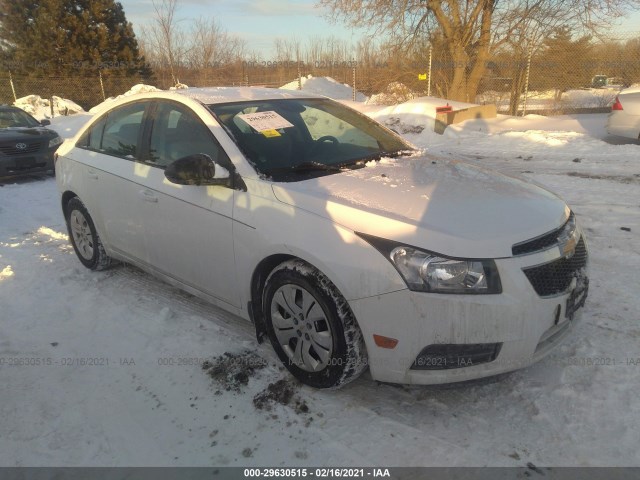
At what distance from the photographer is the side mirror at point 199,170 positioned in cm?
295

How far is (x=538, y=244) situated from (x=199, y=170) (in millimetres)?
1987

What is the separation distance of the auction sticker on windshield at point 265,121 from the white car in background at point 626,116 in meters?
8.91

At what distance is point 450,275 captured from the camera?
2264 mm

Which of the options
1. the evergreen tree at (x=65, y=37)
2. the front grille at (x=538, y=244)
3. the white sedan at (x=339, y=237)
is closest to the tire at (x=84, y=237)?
the white sedan at (x=339, y=237)

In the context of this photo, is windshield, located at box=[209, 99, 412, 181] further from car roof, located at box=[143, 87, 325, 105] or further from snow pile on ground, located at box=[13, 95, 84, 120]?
snow pile on ground, located at box=[13, 95, 84, 120]

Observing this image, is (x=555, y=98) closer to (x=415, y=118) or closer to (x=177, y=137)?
(x=415, y=118)

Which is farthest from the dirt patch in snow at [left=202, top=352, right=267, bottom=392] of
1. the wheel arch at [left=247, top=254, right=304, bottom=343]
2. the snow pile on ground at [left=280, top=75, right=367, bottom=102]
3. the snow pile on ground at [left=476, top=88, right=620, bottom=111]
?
the snow pile on ground at [left=280, top=75, right=367, bottom=102]

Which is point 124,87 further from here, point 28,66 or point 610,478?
point 610,478

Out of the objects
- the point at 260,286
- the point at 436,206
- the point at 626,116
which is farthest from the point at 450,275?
the point at 626,116

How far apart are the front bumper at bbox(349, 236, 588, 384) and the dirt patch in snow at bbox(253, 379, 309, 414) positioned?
524mm

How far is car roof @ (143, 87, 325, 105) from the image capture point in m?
3.53

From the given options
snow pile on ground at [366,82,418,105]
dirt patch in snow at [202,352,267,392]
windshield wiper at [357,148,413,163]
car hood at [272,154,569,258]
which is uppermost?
snow pile on ground at [366,82,418,105]

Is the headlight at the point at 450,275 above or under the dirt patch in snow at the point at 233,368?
above

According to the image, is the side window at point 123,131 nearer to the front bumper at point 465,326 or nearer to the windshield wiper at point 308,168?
the windshield wiper at point 308,168
